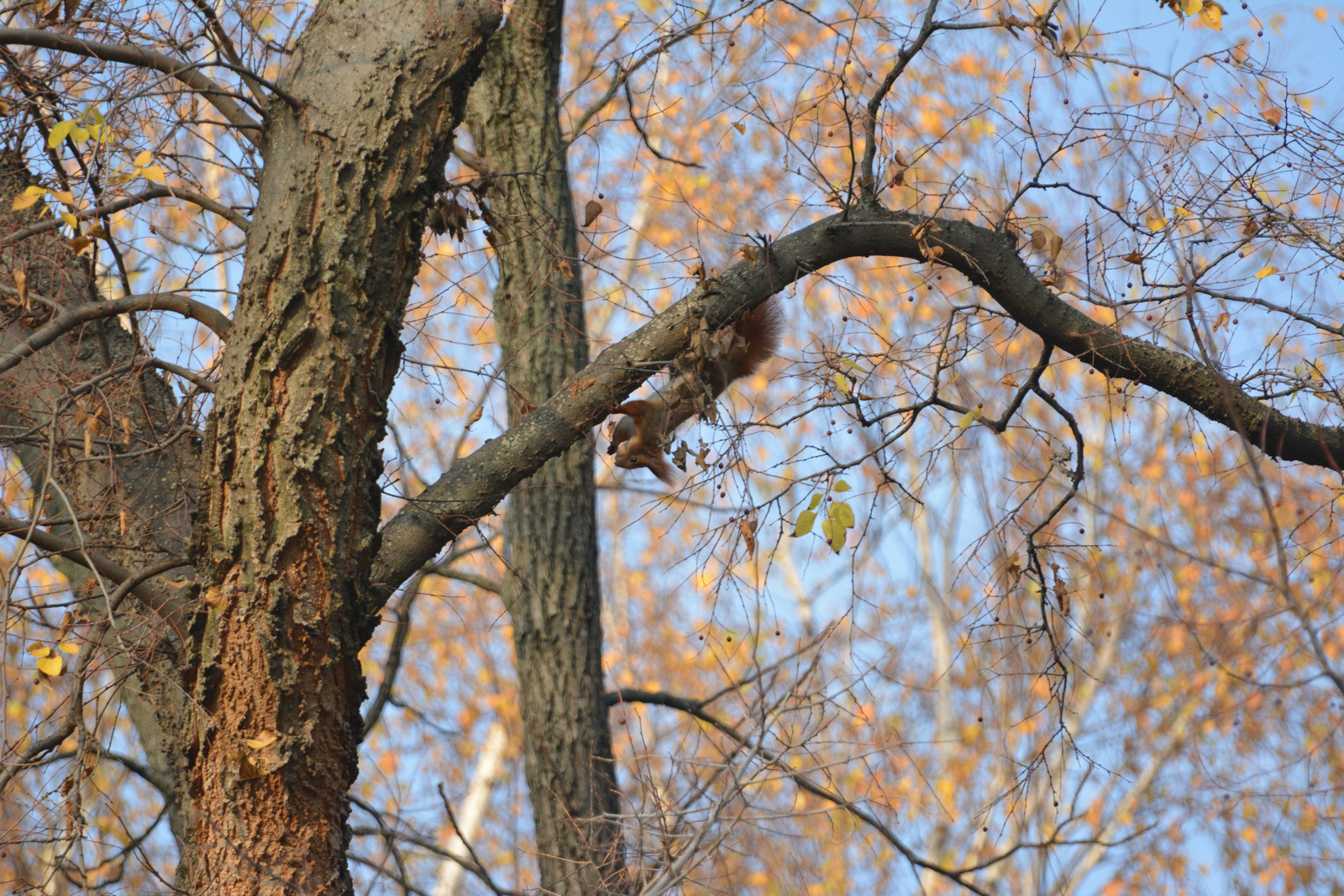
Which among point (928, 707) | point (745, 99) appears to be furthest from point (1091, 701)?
point (745, 99)

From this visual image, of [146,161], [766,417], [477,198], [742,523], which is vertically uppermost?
[477,198]

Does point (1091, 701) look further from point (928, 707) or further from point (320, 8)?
point (320, 8)

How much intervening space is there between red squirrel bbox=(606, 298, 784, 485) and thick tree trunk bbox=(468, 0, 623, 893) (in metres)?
0.21

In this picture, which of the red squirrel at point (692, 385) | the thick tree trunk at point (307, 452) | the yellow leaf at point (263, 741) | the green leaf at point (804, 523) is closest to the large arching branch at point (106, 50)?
the thick tree trunk at point (307, 452)

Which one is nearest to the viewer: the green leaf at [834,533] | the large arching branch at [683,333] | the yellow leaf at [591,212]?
the green leaf at [834,533]

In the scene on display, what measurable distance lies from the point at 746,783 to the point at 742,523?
71 centimetres

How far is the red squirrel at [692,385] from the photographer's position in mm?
2537

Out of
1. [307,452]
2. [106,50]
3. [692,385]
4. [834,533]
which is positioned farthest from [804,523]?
[106,50]

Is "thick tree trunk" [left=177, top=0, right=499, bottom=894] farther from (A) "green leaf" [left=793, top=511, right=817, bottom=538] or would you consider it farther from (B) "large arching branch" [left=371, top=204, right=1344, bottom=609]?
(A) "green leaf" [left=793, top=511, right=817, bottom=538]

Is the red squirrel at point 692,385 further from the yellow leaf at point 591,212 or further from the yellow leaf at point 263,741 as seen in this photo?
the yellow leaf at point 263,741

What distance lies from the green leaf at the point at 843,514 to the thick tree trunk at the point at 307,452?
3.24ft

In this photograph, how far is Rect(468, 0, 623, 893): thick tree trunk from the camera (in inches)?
155

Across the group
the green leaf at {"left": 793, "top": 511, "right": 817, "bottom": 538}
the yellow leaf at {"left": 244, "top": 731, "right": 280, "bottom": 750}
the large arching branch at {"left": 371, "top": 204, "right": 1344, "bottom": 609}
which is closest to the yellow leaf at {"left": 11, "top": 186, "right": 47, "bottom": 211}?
the large arching branch at {"left": 371, "top": 204, "right": 1344, "bottom": 609}

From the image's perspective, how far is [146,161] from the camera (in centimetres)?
221
